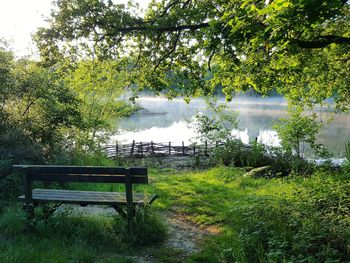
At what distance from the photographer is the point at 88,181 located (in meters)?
4.90

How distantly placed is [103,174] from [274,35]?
9.88 feet

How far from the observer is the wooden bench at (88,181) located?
4.75 meters

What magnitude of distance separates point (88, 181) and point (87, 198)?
339mm

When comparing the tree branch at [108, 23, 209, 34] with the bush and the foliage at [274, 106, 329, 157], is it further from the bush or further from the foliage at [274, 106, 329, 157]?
the foliage at [274, 106, 329, 157]

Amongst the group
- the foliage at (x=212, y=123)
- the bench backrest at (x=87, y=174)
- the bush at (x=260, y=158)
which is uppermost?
the foliage at (x=212, y=123)

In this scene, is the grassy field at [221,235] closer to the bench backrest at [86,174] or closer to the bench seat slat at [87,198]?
the bench seat slat at [87,198]

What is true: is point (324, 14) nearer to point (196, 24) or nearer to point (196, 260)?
point (196, 260)

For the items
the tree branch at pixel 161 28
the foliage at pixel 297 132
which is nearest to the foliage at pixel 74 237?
the tree branch at pixel 161 28

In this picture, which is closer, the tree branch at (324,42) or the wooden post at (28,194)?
the wooden post at (28,194)

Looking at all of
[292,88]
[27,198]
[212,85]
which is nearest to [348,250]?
[27,198]

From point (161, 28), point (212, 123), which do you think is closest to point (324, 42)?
point (161, 28)

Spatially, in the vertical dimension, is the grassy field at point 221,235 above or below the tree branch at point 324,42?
below

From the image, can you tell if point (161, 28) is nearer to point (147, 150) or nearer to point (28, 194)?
point (28, 194)

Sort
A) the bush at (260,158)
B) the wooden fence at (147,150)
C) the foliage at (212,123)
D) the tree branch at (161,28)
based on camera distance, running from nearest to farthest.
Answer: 1. the tree branch at (161,28)
2. the bush at (260,158)
3. the foliage at (212,123)
4. the wooden fence at (147,150)
